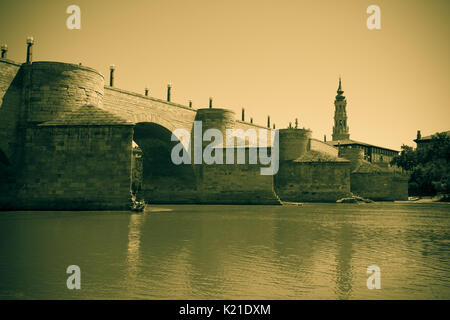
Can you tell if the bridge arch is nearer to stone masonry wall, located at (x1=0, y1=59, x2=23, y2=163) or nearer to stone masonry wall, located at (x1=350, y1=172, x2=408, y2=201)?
stone masonry wall, located at (x1=0, y1=59, x2=23, y2=163)

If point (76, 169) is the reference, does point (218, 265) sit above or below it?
below

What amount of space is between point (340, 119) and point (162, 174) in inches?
2426

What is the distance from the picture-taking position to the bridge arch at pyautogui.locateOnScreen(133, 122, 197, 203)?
31769mm

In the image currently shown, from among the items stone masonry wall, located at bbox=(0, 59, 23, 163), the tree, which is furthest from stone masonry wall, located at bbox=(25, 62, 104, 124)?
the tree

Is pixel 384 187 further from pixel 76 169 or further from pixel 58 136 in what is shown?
pixel 58 136

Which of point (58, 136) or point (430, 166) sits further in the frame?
point (430, 166)

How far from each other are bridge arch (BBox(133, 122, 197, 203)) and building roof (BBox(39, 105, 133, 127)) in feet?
34.6

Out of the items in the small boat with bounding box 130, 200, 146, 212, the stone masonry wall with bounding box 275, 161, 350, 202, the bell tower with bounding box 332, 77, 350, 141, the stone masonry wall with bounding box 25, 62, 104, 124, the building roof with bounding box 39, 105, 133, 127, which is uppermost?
the bell tower with bounding box 332, 77, 350, 141

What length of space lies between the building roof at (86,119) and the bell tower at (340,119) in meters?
74.0

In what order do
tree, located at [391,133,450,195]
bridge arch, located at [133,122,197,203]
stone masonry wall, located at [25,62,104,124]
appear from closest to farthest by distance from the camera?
1. stone masonry wall, located at [25,62,104,124]
2. bridge arch, located at [133,122,197,203]
3. tree, located at [391,133,450,195]

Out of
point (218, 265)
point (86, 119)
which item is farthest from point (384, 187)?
point (218, 265)

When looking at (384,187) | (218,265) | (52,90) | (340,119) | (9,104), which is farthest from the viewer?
(340,119)

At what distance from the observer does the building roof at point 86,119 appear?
62.8 feet

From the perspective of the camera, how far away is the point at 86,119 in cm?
1941
